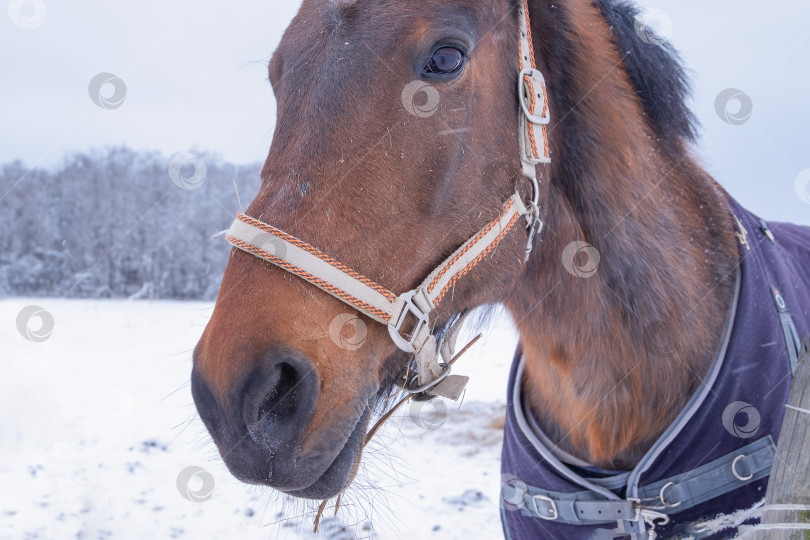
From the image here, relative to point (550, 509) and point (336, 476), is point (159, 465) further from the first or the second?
point (336, 476)

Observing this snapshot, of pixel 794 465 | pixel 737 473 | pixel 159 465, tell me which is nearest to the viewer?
pixel 794 465

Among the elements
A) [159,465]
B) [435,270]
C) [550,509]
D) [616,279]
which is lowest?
[159,465]

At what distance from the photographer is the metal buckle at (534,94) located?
1.71 metres

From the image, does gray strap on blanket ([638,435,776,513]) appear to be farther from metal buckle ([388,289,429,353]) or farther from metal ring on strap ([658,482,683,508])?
metal buckle ([388,289,429,353])

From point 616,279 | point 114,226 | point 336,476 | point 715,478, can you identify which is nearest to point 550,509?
point 715,478

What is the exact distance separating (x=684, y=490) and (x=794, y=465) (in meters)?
0.60

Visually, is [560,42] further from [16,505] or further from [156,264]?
[156,264]

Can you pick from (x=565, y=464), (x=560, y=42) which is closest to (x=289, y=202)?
(x=560, y=42)

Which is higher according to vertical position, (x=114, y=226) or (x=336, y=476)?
(x=336, y=476)

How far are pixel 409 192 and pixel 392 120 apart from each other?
0.20 m

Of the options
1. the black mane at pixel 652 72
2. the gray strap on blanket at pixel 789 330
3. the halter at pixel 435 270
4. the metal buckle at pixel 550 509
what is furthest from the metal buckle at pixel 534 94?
the metal buckle at pixel 550 509

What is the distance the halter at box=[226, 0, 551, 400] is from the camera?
131 centimetres

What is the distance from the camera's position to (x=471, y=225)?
63.3 inches

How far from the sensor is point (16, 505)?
456cm
